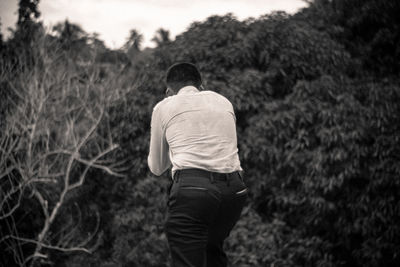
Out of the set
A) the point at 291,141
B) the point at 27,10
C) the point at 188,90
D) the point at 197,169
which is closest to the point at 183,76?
the point at 188,90

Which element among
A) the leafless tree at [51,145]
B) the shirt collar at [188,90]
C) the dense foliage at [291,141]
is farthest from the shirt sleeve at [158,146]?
the leafless tree at [51,145]

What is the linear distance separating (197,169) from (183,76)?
720mm

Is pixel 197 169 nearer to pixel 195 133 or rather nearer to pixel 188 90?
pixel 195 133

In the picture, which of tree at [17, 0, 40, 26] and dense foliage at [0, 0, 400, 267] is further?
tree at [17, 0, 40, 26]

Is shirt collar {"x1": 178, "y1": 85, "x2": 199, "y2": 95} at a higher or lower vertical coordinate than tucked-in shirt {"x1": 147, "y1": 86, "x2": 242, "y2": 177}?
higher

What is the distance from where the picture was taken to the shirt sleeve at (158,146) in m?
2.69

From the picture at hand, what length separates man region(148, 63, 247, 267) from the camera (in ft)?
7.91

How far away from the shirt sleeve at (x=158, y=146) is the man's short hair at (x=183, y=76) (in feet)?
0.88

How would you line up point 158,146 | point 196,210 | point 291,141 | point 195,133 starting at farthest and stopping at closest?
point 291,141
point 158,146
point 195,133
point 196,210

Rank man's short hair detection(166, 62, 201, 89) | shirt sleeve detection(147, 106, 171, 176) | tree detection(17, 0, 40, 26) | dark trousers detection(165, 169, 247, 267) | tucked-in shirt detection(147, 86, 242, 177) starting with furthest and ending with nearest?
tree detection(17, 0, 40, 26) < man's short hair detection(166, 62, 201, 89) < shirt sleeve detection(147, 106, 171, 176) < tucked-in shirt detection(147, 86, 242, 177) < dark trousers detection(165, 169, 247, 267)

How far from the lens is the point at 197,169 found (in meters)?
2.49

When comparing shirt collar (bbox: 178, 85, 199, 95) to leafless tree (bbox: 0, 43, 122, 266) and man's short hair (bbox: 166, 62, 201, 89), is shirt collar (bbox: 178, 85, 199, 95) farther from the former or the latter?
leafless tree (bbox: 0, 43, 122, 266)

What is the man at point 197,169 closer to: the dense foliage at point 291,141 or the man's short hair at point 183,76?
the man's short hair at point 183,76

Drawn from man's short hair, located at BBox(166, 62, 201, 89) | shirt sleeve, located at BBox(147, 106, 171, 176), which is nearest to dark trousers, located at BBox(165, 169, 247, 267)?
shirt sleeve, located at BBox(147, 106, 171, 176)
